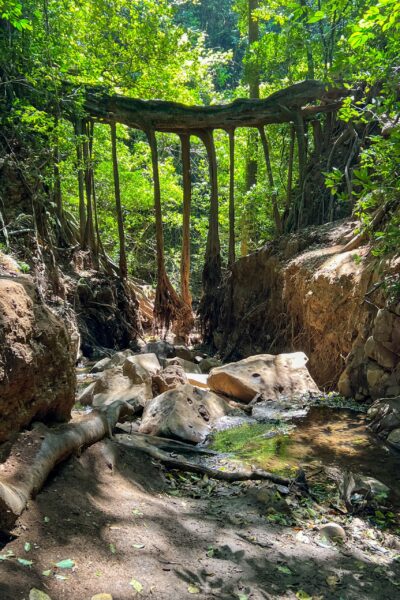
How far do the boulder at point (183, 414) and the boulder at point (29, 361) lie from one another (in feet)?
5.74

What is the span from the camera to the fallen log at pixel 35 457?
89.8 inches

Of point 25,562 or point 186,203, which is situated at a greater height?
point 186,203

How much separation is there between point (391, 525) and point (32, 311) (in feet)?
9.28

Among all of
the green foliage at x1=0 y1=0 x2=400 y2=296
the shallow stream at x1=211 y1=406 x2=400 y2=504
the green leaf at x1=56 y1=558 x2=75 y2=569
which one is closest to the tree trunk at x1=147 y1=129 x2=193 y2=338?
the green foliage at x1=0 y1=0 x2=400 y2=296

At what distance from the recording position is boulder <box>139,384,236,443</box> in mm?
5156

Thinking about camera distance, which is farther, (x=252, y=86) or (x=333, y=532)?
(x=252, y=86)

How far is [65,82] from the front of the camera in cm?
981

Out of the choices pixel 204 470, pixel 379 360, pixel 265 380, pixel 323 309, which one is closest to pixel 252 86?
pixel 323 309

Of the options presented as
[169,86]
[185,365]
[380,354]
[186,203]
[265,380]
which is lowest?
[185,365]

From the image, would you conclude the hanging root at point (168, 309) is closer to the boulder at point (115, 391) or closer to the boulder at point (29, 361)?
the boulder at point (115, 391)

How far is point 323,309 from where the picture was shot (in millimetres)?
7785

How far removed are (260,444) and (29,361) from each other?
2994 mm

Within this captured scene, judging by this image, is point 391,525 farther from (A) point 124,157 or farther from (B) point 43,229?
(A) point 124,157

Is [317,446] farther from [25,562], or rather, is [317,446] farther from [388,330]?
[25,562]
